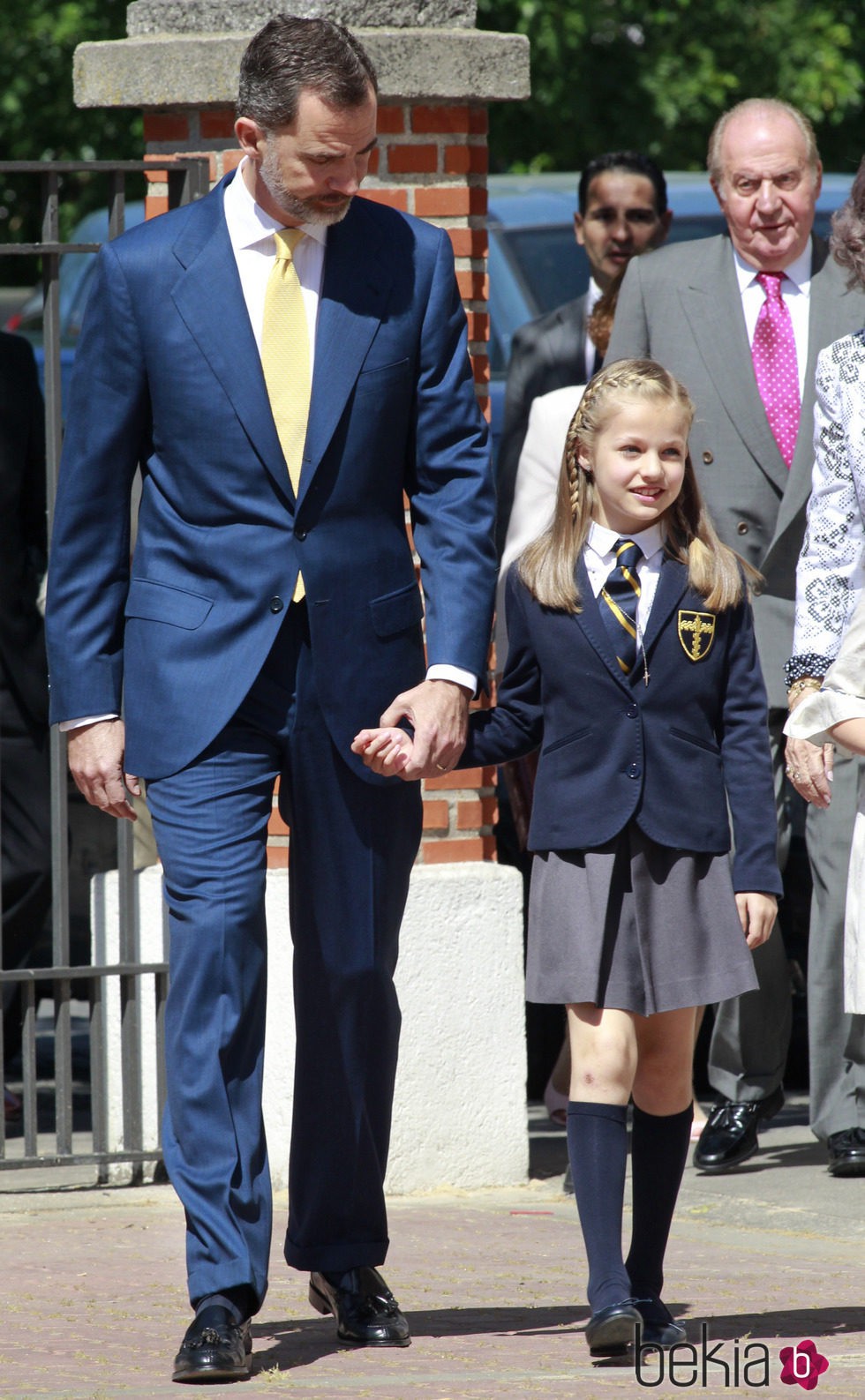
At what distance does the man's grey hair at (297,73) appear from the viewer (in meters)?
4.03

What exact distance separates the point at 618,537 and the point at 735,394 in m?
1.81

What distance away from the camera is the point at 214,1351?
3.85 m

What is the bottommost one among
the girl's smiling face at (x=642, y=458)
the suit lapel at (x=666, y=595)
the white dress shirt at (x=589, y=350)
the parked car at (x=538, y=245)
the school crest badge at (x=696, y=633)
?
the school crest badge at (x=696, y=633)

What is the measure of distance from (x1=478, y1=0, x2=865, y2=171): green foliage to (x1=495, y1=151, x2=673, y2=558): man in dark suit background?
34.1 ft

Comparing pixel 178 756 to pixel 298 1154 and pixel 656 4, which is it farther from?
pixel 656 4

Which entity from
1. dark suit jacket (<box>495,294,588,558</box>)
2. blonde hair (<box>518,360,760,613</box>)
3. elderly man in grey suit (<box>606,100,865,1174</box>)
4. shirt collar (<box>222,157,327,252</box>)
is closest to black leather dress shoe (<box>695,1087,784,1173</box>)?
elderly man in grey suit (<box>606,100,865,1174</box>)

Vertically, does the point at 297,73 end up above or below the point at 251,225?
above

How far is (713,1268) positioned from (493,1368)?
1.02 metres

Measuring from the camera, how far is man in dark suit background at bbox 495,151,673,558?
22.2 feet

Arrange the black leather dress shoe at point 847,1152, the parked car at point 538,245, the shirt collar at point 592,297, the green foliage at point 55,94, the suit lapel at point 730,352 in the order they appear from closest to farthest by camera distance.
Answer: the black leather dress shoe at point 847,1152, the suit lapel at point 730,352, the shirt collar at point 592,297, the parked car at point 538,245, the green foliage at point 55,94

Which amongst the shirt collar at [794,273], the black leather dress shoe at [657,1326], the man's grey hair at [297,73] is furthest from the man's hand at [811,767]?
the shirt collar at [794,273]

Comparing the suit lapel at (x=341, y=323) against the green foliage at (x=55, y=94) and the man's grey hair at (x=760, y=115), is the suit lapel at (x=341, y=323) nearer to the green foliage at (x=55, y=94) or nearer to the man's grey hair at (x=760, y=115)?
the man's grey hair at (x=760, y=115)

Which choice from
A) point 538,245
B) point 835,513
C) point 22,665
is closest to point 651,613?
point 835,513

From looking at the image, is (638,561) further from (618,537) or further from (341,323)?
(341,323)
